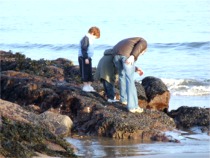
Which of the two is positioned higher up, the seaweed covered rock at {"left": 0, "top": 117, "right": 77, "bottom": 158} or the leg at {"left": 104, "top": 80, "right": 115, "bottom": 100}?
the leg at {"left": 104, "top": 80, "right": 115, "bottom": 100}

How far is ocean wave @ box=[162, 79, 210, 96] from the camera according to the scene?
59.3ft

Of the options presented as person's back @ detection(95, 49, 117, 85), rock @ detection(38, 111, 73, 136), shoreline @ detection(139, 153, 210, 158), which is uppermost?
person's back @ detection(95, 49, 117, 85)

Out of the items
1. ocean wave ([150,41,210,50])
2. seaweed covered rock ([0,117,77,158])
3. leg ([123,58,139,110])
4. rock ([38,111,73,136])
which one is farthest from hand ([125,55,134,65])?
ocean wave ([150,41,210,50])

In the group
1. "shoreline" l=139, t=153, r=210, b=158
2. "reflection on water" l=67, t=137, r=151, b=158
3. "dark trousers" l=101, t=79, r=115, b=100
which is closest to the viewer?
"shoreline" l=139, t=153, r=210, b=158

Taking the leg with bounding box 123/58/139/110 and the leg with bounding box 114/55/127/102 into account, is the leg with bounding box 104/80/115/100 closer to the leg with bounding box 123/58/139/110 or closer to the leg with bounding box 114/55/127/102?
the leg with bounding box 114/55/127/102

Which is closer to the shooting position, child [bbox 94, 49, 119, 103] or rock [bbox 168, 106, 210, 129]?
rock [bbox 168, 106, 210, 129]

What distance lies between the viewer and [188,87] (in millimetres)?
19359

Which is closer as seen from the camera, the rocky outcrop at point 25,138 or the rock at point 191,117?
the rocky outcrop at point 25,138

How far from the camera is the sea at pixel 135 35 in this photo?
9.53 metres

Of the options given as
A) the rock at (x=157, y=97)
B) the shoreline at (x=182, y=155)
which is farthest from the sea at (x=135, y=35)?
the rock at (x=157, y=97)

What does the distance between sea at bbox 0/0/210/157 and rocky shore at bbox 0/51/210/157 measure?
0.39 meters

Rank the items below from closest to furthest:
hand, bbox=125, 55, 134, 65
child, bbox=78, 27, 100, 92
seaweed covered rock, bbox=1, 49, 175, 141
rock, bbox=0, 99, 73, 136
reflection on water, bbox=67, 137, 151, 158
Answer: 1. reflection on water, bbox=67, 137, 151, 158
2. rock, bbox=0, 99, 73, 136
3. seaweed covered rock, bbox=1, 49, 175, 141
4. hand, bbox=125, 55, 134, 65
5. child, bbox=78, 27, 100, 92

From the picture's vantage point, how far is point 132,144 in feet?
30.1

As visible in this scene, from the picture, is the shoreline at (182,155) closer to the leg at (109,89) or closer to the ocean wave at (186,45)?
the leg at (109,89)
